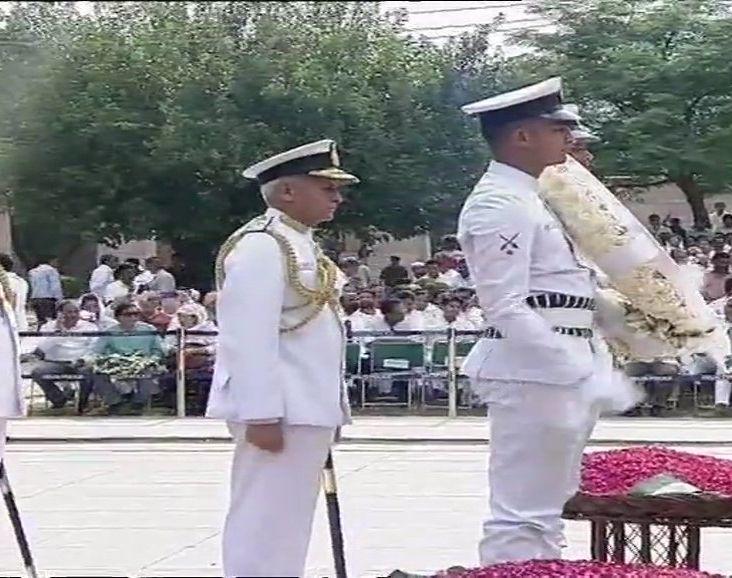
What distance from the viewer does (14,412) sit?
19.5 feet

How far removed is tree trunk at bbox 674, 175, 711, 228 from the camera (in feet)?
60.0

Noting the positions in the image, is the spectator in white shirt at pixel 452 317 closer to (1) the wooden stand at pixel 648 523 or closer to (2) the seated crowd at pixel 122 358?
(2) the seated crowd at pixel 122 358

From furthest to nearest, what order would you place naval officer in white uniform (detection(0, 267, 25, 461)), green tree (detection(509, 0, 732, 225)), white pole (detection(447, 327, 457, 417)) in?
1. green tree (detection(509, 0, 732, 225))
2. white pole (detection(447, 327, 457, 417))
3. naval officer in white uniform (detection(0, 267, 25, 461))

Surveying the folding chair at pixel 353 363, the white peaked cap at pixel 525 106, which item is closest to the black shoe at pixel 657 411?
the folding chair at pixel 353 363

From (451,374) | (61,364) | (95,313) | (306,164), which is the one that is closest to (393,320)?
(451,374)

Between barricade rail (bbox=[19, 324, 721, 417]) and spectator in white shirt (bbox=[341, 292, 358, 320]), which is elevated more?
spectator in white shirt (bbox=[341, 292, 358, 320])

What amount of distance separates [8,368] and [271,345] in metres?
1.64

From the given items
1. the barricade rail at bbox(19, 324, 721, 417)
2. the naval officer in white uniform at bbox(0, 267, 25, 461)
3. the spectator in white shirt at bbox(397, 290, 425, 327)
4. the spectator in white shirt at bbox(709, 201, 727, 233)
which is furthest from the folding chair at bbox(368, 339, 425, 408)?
the naval officer in white uniform at bbox(0, 267, 25, 461)

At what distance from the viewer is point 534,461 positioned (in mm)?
4965

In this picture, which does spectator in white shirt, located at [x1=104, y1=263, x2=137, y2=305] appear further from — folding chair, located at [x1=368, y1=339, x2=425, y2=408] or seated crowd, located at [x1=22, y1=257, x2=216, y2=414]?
folding chair, located at [x1=368, y1=339, x2=425, y2=408]

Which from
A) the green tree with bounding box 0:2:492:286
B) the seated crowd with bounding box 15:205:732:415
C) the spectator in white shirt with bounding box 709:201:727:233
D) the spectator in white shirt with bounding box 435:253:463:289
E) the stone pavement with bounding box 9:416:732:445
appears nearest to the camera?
the stone pavement with bounding box 9:416:732:445

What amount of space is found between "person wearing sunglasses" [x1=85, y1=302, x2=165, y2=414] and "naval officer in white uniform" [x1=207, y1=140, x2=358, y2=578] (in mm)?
9219

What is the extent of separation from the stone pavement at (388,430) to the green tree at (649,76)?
9.49 feet

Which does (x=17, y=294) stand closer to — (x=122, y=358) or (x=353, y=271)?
(x=122, y=358)
